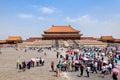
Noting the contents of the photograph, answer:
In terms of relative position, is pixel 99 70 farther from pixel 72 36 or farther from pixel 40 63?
pixel 72 36

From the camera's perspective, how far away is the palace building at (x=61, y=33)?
103188 mm

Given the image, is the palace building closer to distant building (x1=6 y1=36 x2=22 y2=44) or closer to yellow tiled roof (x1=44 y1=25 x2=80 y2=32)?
yellow tiled roof (x1=44 y1=25 x2=80 y2=32)

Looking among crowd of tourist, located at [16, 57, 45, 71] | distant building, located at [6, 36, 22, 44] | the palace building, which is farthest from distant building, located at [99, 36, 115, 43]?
crowd of tourist, located at [16, 57, 45, 71]

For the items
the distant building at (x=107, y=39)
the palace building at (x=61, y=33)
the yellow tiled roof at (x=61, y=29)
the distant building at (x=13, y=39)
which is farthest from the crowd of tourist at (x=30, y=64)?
the distant building at (x=107, y=39)

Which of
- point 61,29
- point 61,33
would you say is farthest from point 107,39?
point 61,29

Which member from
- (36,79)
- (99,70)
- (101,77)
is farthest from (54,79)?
(99,70)

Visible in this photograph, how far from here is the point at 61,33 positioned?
352 ft

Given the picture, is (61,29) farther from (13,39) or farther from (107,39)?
(13,39)

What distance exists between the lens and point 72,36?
10356 centimetres

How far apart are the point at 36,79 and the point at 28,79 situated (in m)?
0.51

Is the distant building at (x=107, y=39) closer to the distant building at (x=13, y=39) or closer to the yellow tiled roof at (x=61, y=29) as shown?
the yellow tiled roof at (x=61, y=29)

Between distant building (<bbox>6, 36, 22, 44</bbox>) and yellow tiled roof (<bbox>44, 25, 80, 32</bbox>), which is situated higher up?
yellow tiled roof (<bbox>44, 25, 80, 32</bbox>)

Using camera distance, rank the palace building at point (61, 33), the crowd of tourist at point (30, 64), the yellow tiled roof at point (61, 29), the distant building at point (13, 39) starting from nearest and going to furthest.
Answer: the crowd of tourist at point (30, 64)
the palace building at point (61, 33)
the distant building at point (13, 39)
the yellow tiled roof at point (61, 29)

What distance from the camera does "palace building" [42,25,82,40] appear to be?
339ft
